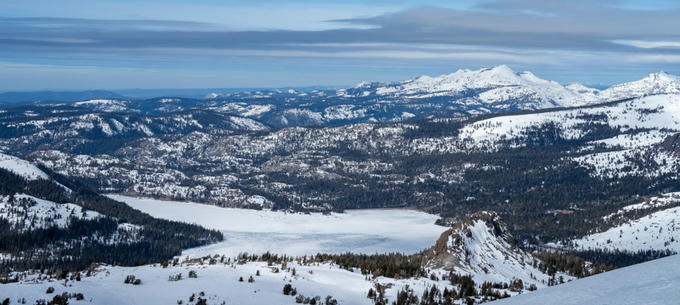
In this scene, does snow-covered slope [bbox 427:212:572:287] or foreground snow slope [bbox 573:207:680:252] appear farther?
foreground snow slope [bbox 573:207:680:252]

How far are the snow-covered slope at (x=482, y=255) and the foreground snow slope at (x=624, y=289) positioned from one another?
34.5 m

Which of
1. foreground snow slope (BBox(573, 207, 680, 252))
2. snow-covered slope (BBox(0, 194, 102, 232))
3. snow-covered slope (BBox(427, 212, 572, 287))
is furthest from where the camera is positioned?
foreground snow slope (BBox(573, 207, 680, 252))

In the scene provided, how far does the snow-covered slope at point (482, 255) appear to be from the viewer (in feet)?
159

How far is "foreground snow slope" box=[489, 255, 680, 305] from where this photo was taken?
836cm

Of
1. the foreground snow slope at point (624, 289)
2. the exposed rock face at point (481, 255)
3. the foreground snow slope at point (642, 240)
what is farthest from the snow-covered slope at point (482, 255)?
the foreground snow slope at point (642, 240)

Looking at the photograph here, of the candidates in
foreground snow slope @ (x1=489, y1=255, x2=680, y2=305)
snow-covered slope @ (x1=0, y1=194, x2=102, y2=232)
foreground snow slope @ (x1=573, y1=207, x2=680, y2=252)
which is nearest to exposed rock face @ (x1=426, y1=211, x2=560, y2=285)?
foreground snow slope @ (x1=489, y1=255, x2=680, y2=305)

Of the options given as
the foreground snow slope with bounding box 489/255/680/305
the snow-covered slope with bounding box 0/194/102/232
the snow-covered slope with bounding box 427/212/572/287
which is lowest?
the snow-covered slope with bounding box 0/194/102/232

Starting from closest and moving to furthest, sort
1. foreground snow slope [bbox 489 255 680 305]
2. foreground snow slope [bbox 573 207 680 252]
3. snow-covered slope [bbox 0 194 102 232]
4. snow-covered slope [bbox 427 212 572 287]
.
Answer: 1. foreground snow slope [bbox 489 255 680 305]
2. snow-covered slope [bbox 427 212 572 287]
3. snow-covered slope [bbox 0 194 102 232]
4. foreground snow slope [bbox 573 207 680 252]

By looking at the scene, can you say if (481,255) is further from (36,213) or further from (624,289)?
(36,213)

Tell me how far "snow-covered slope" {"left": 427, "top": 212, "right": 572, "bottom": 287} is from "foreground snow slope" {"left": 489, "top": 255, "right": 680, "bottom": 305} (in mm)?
34463

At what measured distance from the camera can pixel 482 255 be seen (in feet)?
180

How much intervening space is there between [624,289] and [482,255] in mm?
47399

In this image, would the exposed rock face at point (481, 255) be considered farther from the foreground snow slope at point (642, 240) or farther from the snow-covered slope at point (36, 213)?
the foreground snow slope at point (642, 240)

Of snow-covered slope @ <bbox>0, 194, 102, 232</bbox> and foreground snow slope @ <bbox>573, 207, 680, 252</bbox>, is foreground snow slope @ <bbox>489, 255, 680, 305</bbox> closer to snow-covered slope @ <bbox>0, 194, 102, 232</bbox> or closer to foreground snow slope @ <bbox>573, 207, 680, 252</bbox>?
snow-covered slope @ <bbox>0, 194, 102, 232</bbox>
